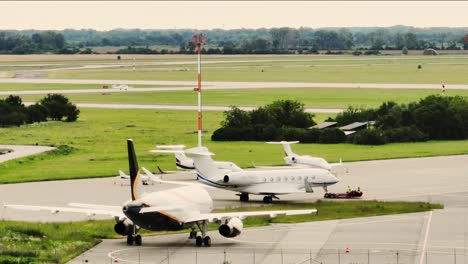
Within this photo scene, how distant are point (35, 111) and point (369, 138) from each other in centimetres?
5039

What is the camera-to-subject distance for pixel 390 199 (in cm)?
8694

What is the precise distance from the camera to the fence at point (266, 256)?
59.7 m

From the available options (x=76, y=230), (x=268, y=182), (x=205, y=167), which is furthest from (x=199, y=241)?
(x=268, y=182)

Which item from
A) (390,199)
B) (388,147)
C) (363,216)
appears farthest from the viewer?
(388,147)

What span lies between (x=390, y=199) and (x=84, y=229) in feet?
89.7

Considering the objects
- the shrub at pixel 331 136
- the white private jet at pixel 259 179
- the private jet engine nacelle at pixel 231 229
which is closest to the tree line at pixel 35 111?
the shrub at pixel 331 136

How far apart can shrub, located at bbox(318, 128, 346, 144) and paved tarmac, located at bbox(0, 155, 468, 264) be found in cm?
2801

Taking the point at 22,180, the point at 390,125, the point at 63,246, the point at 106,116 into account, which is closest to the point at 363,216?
the point at 63,246

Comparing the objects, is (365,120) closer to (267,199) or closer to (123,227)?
(267,199)

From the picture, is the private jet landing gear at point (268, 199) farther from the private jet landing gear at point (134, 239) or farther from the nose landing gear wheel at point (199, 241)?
the private jet landing gear at point (134, 239)

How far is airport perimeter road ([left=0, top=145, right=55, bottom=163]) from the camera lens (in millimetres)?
112625

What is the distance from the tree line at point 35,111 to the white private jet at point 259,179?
71400mm

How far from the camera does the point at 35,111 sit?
6127 inches

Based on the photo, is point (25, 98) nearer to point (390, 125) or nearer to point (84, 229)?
point (390, 125)
